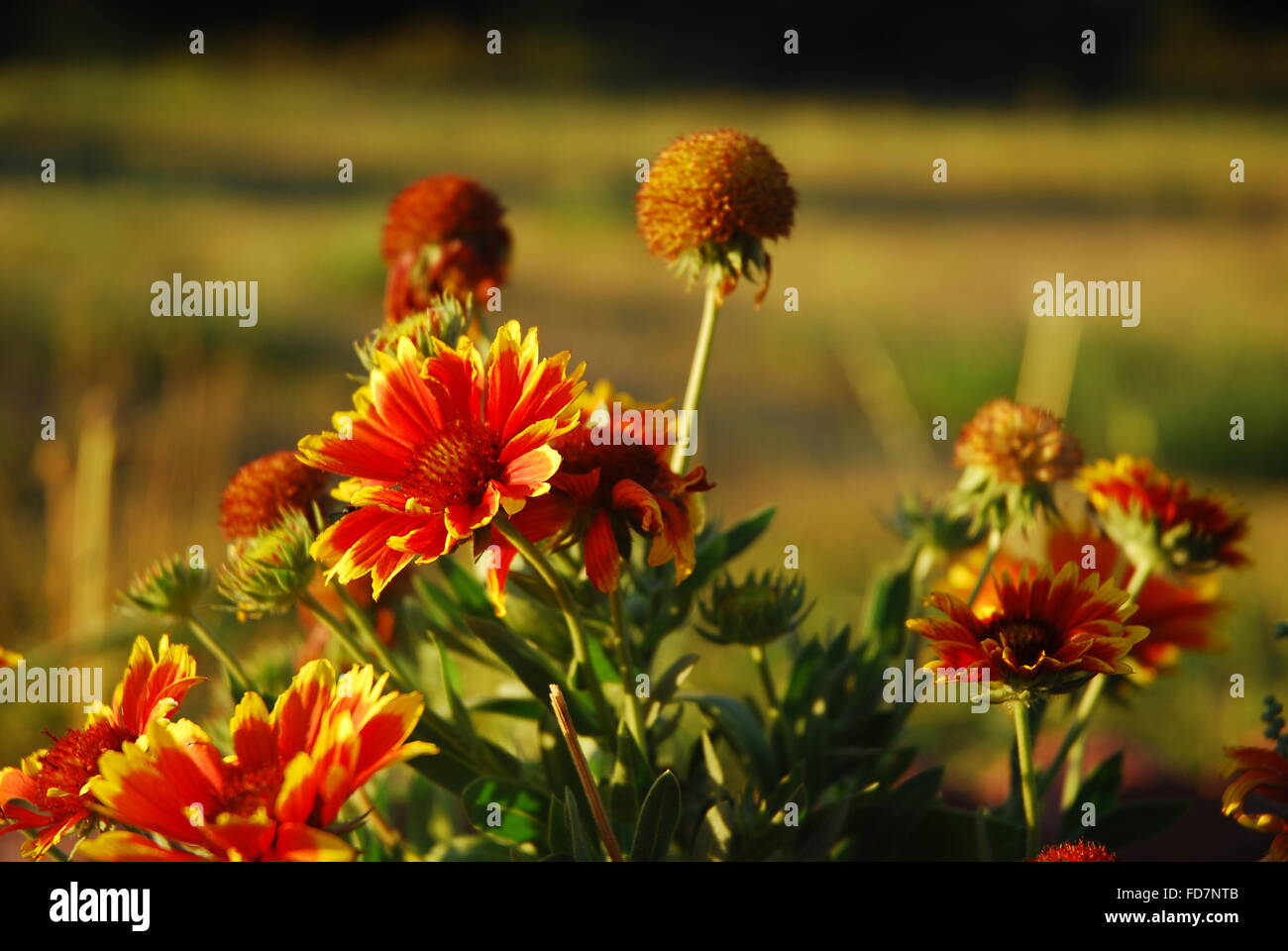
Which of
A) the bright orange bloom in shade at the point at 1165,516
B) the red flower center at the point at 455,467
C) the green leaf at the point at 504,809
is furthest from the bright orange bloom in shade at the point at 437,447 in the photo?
the bright orange bloom in shade at the point at 1165,516

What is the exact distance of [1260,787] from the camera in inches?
21.0

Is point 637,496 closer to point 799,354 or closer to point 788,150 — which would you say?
point 799,354

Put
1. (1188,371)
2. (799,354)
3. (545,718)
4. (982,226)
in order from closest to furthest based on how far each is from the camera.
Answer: (545,718), (1188,371), (799,354), (982,226)

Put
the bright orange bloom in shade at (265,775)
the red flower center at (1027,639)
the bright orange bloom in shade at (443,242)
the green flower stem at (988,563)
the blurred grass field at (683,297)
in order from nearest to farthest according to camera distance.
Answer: the bright orange bloom in shade at (265,775) → the red flower center at (1027,639) → the green flower stem at (988,563) → the bright orange bloom in shade at (443,242) → the blurred grass field at (683,297)

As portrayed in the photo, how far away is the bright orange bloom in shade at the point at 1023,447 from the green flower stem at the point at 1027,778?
0.14 m

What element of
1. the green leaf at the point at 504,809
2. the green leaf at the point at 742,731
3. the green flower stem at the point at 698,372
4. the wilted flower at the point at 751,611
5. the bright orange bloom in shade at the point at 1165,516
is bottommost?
the green leaf at the point at 504,809

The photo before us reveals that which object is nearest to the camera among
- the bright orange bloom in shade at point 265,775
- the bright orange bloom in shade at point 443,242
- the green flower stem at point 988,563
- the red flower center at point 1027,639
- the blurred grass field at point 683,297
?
the bright orange bloom in shade at point 265,775

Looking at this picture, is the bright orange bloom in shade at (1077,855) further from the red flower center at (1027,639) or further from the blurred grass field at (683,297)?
the blurred grass field at (683,297)

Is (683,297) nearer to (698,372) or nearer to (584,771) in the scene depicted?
(698,372)

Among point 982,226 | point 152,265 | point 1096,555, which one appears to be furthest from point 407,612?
point 982,226

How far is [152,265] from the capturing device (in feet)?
12.1

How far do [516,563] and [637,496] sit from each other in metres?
0.20

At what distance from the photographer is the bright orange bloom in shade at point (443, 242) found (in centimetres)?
73

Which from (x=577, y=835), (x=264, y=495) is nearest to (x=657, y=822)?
(x=577, y=835)
